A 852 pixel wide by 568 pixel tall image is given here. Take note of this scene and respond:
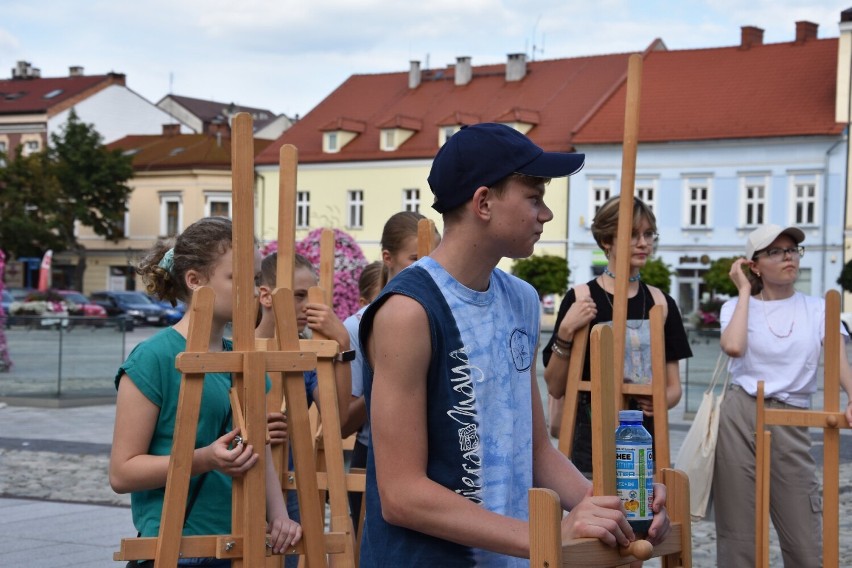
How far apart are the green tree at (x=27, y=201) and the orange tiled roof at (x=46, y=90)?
Answer: 7.43 m

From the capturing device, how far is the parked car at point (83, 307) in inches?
1724

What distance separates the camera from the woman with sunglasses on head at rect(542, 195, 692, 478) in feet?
18.0

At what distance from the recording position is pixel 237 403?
3.88m

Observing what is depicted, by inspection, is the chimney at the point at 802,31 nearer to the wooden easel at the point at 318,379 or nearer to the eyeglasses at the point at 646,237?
the eyeglasses at the point at 646,237

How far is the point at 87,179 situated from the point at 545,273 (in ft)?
84.7

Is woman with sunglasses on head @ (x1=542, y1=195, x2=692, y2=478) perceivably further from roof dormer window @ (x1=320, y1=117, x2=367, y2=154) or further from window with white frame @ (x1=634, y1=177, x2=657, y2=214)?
roof dormer window @ (x1=320, y1=117, x2=367, y2=154)

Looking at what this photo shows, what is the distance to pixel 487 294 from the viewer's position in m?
2.86

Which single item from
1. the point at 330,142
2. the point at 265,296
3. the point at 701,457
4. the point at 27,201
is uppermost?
the point at 330,142

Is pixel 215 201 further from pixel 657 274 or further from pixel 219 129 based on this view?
pixel 657 274

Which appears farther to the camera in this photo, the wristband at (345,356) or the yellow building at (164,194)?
the yellow building at (164,194)

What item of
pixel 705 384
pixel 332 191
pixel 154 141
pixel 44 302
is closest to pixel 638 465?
pixel 705 384

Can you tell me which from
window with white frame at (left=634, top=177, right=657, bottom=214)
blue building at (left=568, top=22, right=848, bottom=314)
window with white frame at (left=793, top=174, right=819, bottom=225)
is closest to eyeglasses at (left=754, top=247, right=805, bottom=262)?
blue building at (left=568, top=22, right=848, bottom=314)

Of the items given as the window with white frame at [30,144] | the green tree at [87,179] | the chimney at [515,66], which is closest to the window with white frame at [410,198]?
the chimney at [515,66]

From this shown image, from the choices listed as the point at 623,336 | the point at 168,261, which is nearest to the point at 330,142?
the point at 623,336
